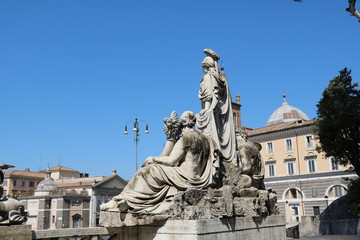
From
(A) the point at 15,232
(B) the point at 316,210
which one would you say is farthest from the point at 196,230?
(B) the point at 316,210

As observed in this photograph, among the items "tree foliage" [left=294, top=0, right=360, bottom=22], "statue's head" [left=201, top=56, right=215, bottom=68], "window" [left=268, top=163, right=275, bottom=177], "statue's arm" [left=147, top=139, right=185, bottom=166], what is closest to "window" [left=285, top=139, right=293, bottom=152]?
"window" [left=268, top=163, right=275, bottom=177]

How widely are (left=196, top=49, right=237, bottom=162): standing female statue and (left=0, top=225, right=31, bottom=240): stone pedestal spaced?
443 centimetres

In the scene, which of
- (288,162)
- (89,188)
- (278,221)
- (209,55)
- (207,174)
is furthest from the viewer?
(89,188)

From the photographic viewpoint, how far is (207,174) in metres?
7.52

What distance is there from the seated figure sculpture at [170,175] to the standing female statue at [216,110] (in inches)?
32.5

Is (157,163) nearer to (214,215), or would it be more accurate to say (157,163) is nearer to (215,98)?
(214,215)

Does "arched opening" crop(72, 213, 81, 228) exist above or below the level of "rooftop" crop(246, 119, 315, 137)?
below

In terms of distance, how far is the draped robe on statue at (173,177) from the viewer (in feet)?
22.0

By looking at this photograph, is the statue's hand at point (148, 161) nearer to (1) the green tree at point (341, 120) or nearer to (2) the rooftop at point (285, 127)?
(1) the green tree at point (341, 120)

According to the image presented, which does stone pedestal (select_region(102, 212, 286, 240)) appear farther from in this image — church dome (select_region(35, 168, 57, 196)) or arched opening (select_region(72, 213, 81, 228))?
church dome (select_region(35, 168, 57, 196))

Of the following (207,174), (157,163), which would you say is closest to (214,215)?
(207,174)

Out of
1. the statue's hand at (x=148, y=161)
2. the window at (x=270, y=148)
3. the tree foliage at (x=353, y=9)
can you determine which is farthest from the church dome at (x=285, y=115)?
the statue's hand at (x=148, y=161)

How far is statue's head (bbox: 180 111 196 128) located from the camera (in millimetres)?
7973

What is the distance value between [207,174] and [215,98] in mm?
2155
